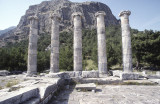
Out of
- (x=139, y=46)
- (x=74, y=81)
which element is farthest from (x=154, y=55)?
(x=74, y=81)

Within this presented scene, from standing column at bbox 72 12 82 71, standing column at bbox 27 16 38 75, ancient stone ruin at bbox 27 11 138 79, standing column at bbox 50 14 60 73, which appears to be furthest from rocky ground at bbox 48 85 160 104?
standing column at bbox 27 16 38 75

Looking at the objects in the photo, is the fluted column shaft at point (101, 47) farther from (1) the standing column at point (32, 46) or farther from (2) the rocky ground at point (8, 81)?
(2) the rocky ground at point (8, 81)

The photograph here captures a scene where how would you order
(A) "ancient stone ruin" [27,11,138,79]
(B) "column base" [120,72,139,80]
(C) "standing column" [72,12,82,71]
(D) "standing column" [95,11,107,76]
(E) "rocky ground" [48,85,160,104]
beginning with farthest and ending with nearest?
(D) "standing column" [95,11,107,76]
(C) "standing column" [72,12,82,71]
(A) "ancient stone ruin" [27,11,138,79]
(B) "column base" [120,72,139,80]
(E) "rocky ground" [48,85,160,104]

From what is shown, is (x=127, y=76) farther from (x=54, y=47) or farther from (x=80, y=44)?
(x=54, y=47)

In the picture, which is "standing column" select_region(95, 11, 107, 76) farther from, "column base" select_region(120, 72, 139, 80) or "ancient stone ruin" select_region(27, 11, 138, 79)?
"column base" select_region(120, 72, 139, 80)

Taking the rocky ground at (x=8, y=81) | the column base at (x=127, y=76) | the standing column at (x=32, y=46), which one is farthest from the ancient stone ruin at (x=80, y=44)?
the rocky ground at (x=8, y=81)

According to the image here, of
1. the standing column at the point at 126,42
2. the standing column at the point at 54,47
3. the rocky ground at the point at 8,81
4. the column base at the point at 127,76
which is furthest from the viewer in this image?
the standing column at the point at 54,47

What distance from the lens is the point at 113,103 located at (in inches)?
168

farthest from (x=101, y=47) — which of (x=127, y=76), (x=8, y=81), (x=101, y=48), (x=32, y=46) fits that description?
(x=8, y=81)

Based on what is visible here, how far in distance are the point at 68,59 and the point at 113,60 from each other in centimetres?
1044

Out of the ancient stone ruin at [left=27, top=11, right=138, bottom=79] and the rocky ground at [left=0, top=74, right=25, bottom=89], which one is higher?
the ancient stone ruin at [left=27, top=11, right=138, bottom=79]

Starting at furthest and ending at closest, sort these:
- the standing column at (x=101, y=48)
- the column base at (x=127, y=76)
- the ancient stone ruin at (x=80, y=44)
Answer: the standing column at (x=101, y=48) → the ancient stone ruin at (x=80, y=44) → the column base at (x=127, y=76)

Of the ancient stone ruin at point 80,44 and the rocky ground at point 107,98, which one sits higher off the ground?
the ancient stone ruin at point 80,44

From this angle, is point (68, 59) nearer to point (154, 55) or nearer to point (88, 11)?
point (154, 55)
